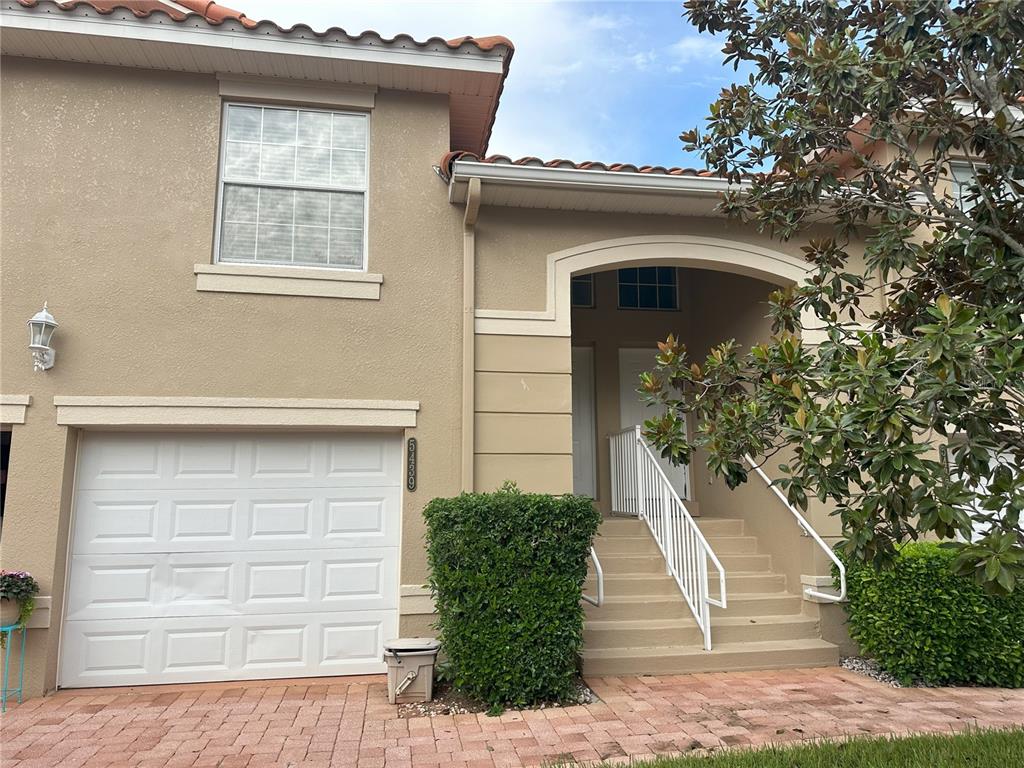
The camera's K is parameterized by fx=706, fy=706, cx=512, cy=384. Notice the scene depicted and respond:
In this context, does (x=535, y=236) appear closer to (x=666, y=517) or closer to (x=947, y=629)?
(x=666, y=517)

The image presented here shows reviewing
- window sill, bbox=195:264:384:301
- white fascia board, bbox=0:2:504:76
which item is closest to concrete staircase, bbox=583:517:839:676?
window sill, bbox=195:264:384:301

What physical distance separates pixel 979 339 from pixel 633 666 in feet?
13.1

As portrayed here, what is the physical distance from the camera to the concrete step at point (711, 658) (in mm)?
5855

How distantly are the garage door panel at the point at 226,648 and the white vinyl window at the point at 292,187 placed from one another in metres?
3.18

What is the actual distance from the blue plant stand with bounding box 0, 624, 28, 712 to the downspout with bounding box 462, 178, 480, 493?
11.9ft

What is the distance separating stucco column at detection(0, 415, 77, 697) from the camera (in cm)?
559

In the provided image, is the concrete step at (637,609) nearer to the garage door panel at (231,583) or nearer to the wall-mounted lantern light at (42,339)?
the garage door panel at (231,583)

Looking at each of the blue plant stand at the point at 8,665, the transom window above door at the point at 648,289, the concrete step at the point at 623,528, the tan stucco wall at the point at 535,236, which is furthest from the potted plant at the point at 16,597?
the transom window above door at the point at 648,289

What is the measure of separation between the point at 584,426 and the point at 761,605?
326 cm

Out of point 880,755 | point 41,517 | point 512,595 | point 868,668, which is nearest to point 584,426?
point 868,668

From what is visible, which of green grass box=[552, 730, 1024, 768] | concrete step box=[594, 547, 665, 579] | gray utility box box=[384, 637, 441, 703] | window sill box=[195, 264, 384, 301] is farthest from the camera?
concrete step box=[594, 547, 665, 579]

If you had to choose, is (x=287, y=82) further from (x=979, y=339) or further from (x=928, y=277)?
(x=979, y=339)

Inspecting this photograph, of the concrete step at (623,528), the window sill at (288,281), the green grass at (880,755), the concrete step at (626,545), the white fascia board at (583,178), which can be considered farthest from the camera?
the concrete step at (623,528)

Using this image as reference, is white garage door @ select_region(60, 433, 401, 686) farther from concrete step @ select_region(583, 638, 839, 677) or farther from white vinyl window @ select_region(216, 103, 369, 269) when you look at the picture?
concrete step @ select_region(583, 638, 839, 677)
